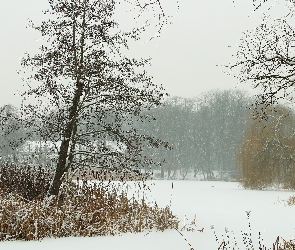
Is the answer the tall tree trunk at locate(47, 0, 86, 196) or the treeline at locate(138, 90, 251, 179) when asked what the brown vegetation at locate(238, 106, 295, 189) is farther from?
the treeline at locate(138, 90, 251, 179)

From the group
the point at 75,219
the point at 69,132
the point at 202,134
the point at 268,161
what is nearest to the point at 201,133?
the point at 202,134

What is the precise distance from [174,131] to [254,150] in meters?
26.9

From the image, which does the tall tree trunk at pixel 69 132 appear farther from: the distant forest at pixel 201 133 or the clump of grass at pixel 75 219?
the distant forest at pixel 201 133

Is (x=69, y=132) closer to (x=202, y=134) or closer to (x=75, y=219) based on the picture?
(x=75, y=219)

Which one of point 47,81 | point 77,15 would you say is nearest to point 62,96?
point 47,81

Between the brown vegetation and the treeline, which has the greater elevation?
the treeline

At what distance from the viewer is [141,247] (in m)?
6.24

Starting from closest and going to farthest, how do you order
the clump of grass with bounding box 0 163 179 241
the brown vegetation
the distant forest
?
the clump of grass with bounding box 0 163 179 241 < the brown vegetation < the distant forest

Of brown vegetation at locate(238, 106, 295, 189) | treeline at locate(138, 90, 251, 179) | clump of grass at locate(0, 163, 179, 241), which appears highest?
treeline at locate(138, 90, 251, 179)

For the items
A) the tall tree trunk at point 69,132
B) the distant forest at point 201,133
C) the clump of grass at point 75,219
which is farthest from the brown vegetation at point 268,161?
the clump of grass at point 75,219

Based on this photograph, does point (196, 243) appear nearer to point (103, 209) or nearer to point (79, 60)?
point (103, 209)

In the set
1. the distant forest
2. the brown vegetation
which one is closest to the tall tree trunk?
the brown vegetation

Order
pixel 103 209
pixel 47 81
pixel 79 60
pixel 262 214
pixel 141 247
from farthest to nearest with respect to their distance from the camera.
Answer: pixel 262 214
pixel 79 60
pixel 47 81
pixel 103 209
pixel 141 247

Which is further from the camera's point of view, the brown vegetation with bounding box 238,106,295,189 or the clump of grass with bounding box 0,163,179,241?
the brown vegetation with bounding box 238,106,295,189
